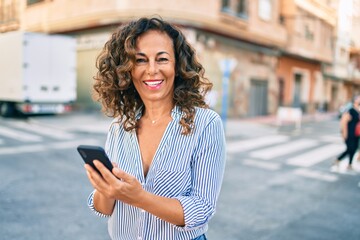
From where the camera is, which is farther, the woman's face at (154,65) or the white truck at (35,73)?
the white truck at (35,73)

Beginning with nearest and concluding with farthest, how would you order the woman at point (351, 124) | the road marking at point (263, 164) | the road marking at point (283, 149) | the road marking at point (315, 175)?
the road marking at point (315, 175) → the woman at point (351, 124) → the road marking at point (263, 164) → the road marking at point (283, 149)

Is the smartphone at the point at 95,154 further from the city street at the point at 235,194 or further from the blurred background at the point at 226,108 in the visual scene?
the city street at the point at 235,194

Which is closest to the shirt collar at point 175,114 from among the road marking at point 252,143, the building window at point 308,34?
the road marking at point 252,143

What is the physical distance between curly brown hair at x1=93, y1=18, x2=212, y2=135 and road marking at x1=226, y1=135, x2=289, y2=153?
311 inches

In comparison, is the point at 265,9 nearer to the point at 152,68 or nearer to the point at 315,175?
the point at 315,175

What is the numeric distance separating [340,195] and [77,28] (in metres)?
14.7

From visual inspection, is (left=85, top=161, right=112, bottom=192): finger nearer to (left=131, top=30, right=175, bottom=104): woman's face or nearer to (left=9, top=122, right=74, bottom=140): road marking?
(left=131, top=30, right=175, bottom=104): woman's face

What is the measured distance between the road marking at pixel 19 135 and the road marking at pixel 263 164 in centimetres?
547

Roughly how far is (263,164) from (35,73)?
31.4 ft

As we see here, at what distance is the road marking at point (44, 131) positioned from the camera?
10.2 m

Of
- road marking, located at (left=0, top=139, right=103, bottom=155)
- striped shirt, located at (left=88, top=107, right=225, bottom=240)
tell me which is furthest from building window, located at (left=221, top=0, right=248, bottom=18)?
striped shirt, located at (left=88, top=107, right=225, bottom=240)

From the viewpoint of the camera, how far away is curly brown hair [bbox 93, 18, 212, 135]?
1.48m

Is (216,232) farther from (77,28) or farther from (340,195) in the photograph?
(77,28)

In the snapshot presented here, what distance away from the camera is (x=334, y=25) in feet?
94.4
